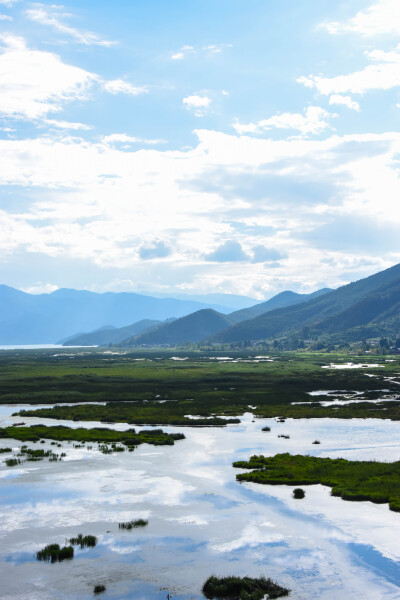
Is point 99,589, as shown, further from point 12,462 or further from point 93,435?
point 93,435

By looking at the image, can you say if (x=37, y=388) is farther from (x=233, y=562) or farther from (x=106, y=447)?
(x=233, y=562)

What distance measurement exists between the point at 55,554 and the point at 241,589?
37.3 ft

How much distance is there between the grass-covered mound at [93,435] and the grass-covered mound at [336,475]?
16051 millimetres

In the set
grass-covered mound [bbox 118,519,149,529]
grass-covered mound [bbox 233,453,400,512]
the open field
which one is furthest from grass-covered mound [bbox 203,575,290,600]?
the open field

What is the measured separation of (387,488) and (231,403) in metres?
64.6

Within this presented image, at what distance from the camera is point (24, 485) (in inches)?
1772

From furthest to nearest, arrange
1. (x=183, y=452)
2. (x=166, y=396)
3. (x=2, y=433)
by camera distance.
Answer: (x=166, y=396) < (x=2, y=433) < (x=183, y=452)

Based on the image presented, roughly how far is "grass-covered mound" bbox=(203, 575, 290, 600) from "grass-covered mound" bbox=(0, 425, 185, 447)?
3753 centimetres

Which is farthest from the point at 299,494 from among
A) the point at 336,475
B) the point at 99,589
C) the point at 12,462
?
the point at 12,462

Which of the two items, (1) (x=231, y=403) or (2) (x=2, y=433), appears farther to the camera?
(1) (x=231, y=403)

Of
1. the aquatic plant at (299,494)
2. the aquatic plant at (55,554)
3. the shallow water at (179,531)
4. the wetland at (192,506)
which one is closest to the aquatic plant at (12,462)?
the wetland at (192,506)

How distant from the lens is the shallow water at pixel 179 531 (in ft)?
88.5

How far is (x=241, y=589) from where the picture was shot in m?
25.5

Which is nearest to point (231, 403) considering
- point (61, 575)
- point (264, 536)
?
point (264, 536)
